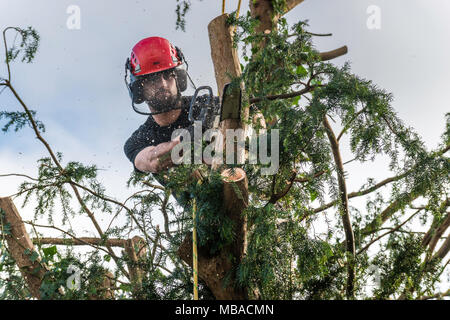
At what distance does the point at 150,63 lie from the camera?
323 cm

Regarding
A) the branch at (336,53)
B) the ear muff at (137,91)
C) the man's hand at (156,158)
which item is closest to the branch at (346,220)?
the branch at (336,53)

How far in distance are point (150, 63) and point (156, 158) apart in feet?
2.12

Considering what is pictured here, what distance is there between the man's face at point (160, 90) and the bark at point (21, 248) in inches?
43.6

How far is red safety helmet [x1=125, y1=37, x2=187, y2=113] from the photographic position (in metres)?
3.21

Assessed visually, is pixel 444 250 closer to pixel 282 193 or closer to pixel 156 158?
pixel 282 193

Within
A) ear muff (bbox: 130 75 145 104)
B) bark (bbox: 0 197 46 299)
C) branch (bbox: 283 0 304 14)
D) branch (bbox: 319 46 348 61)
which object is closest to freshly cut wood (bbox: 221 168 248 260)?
bark (bbox: 0 197 46 299)

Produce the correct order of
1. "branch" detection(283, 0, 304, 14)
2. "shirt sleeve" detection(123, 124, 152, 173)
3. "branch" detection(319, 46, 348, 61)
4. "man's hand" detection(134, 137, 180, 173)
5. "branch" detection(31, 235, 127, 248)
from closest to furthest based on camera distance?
1. "branch" detection(31, 235, 127, 248)
2. "man's hand" detection(134, 137, 180, 173)
3. "shirt sleeve" detection(123, 124, 152, 173)
4. "branch" detection(319, 46, 348, 61)
5. "branch" detection(283, 0, 304, 14)

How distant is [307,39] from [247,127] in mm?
506

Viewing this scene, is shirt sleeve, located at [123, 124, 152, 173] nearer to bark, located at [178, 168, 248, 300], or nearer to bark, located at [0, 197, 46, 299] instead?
bark, located at [0, 197, 46, 299]

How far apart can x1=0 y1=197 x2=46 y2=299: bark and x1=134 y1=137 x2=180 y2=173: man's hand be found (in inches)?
33.8

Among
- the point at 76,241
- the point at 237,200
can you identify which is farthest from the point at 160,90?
the point at 237,200

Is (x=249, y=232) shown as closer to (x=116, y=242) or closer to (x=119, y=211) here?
(x=119, y=211)

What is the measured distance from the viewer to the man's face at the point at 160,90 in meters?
3.23
